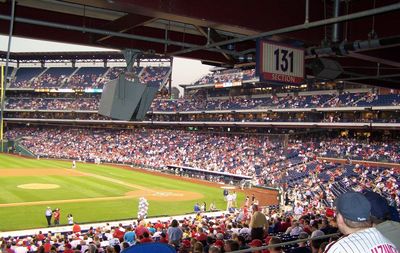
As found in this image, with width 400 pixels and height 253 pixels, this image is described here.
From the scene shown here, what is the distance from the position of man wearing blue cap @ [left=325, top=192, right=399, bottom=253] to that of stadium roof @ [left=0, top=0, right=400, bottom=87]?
2.69 m

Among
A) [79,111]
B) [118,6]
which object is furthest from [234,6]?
[79,111]

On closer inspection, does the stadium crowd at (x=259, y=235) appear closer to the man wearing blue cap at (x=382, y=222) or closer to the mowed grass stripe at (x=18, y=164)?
the man wearing blue cap at (x=382, y=222)

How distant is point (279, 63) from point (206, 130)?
5044 centimetres

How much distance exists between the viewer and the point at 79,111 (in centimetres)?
6506

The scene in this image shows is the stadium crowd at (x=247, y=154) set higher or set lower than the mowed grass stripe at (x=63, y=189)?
higher

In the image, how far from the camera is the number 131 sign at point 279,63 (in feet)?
22.6

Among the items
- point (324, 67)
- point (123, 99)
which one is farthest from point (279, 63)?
point (123, 99)

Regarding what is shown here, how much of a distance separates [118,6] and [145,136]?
55207 millimetres

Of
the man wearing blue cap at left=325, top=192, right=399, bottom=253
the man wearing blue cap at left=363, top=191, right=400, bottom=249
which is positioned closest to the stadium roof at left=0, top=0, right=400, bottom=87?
the man wearing blue cap at left=363, top=191, right=400, bottom=249

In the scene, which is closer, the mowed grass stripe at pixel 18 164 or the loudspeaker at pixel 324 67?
the loudspeaker at pixel 324 67

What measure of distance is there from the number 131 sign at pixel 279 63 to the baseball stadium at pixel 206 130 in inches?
1.2

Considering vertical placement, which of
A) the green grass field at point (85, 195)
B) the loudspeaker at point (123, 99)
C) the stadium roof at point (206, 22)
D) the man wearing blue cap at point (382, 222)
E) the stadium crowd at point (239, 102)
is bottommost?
the green grass field at point (85, 195)

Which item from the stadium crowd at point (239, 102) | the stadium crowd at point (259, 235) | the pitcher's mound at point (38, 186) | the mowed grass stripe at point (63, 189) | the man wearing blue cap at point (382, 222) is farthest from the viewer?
the stadium crowd at point (239, 102)

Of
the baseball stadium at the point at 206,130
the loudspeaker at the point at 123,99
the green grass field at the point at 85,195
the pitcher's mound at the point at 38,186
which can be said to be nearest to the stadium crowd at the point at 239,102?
the baseball stadium at the point at 206,130
